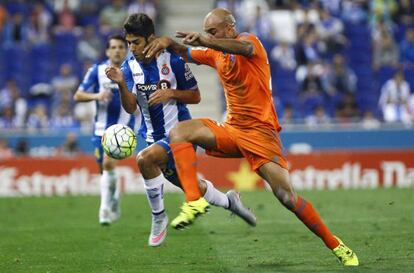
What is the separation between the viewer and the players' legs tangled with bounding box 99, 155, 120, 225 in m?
13.6

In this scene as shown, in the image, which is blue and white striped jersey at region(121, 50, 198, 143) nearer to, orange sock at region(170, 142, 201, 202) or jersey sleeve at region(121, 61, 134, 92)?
jersey sleeve at region(121, 61, 134, 92)

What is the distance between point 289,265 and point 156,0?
58.6 ft

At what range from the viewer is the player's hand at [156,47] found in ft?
31.2

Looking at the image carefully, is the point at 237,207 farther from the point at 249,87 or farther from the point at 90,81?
the point at 90,81

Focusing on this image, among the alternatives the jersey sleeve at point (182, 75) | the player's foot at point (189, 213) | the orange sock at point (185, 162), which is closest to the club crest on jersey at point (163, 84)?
the jersey sleeve at point (182, 75)

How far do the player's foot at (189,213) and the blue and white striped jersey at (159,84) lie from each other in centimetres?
168

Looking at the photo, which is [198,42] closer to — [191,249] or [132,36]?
[132,36]

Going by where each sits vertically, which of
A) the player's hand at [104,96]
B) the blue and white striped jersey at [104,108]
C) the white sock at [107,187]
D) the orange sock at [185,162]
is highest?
the orange sock at [185,162]

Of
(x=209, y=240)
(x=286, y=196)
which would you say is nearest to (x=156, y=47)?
(x=286, y=196)

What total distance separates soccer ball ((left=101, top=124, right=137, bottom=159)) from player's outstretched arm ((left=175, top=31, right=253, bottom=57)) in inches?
72.9

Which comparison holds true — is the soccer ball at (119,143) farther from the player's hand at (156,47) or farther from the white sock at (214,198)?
the player's hand at (156,47)

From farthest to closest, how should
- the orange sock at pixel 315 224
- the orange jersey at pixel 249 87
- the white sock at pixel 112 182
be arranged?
the white sock at pixel 112 182
the orange jersey at pixel 249 87
the orange sock at pixel 315 224

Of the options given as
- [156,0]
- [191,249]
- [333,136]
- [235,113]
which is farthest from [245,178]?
[235,113]

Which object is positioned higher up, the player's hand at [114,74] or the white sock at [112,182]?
the player's hand at [114,74]
